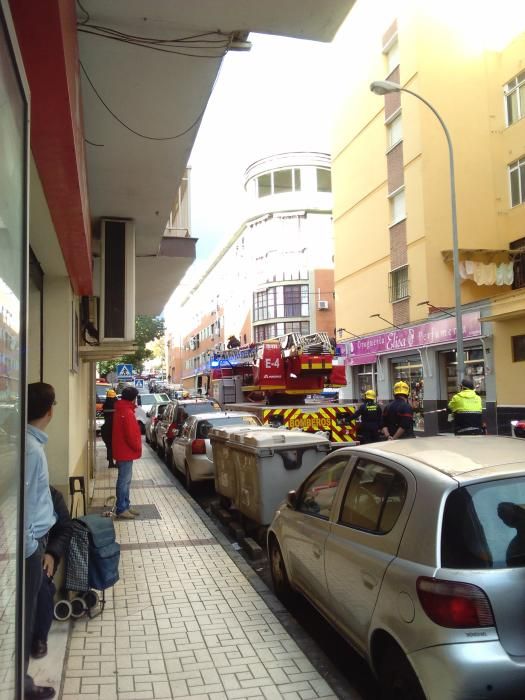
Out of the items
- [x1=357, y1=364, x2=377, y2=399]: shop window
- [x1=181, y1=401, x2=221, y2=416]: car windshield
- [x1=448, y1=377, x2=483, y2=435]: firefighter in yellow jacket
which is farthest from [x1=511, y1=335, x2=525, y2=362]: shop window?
[x1=181, y1=401, x2=221, y2=416]: car windshield

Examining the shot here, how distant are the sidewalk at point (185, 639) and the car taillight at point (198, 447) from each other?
3.68 meters

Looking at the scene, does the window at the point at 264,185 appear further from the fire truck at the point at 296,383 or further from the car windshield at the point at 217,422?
the car windshield at the point at 217,422

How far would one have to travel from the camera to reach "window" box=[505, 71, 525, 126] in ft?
70.4

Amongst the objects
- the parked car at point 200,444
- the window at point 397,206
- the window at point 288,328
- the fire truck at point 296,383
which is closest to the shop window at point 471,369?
the window at point 397,206

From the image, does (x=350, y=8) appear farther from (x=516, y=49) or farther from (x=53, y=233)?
(x=516, y=49)

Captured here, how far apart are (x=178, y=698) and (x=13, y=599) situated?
6.26 feet

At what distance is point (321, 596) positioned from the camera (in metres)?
4.20

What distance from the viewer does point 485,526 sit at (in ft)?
9.81

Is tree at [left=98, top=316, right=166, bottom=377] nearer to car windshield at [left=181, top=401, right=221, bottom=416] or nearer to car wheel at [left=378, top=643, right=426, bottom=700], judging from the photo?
car windshield at [left=181, top=401, right=221, bottom=416]

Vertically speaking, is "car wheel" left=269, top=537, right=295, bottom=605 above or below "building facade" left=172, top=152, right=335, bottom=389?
below

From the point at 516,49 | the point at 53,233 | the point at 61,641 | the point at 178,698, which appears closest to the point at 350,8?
the point at 53,233

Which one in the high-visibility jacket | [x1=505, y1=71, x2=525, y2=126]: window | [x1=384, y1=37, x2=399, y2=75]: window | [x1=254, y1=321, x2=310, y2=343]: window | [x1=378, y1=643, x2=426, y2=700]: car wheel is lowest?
[x1=378, y1=643, x2=426, y2=700]: car wheel

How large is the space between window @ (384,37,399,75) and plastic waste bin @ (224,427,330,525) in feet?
72.7

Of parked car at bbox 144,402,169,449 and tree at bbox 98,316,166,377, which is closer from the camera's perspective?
Result: parked car at bbox 144,402,169,449
